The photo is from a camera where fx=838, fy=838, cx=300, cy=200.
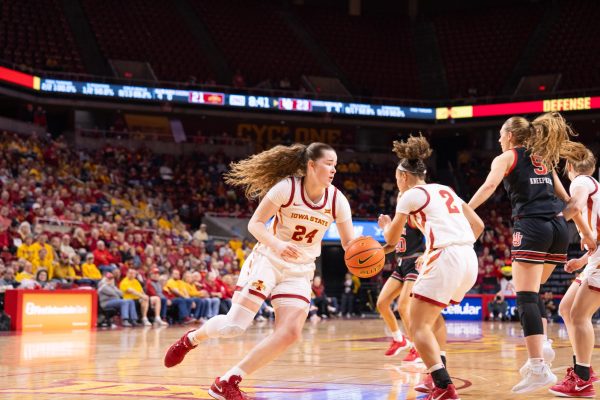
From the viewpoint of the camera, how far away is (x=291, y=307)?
5926mm

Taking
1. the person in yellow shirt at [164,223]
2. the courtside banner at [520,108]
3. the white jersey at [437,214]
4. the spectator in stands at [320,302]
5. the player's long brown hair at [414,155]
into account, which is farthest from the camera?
the courtside banner at [520,108]

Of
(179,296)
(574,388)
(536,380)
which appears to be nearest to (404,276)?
(536,380)

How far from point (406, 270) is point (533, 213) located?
130 inches

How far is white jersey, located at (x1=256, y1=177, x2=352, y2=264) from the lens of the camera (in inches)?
238

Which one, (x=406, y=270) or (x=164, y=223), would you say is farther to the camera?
(x=164, y=223)

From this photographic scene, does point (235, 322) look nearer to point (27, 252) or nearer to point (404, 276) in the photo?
point (404, 276)

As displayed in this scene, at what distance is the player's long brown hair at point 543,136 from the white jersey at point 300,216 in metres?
1.77

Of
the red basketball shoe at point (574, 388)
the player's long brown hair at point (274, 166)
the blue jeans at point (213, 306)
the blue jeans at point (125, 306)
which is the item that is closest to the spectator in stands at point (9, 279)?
the blue jeans at point (125, 306)

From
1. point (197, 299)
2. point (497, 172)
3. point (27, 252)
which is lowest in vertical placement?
point (197, 299)

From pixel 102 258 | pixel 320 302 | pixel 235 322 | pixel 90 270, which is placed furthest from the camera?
pixel 320 302

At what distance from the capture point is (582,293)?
21.8ft

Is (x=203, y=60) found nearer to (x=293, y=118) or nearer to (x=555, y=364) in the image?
(x=293, y=118)

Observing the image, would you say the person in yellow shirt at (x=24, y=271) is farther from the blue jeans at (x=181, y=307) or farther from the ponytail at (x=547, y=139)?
the ponytail at (x=547, y=139)

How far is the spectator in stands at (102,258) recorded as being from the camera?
1852 centimetres
